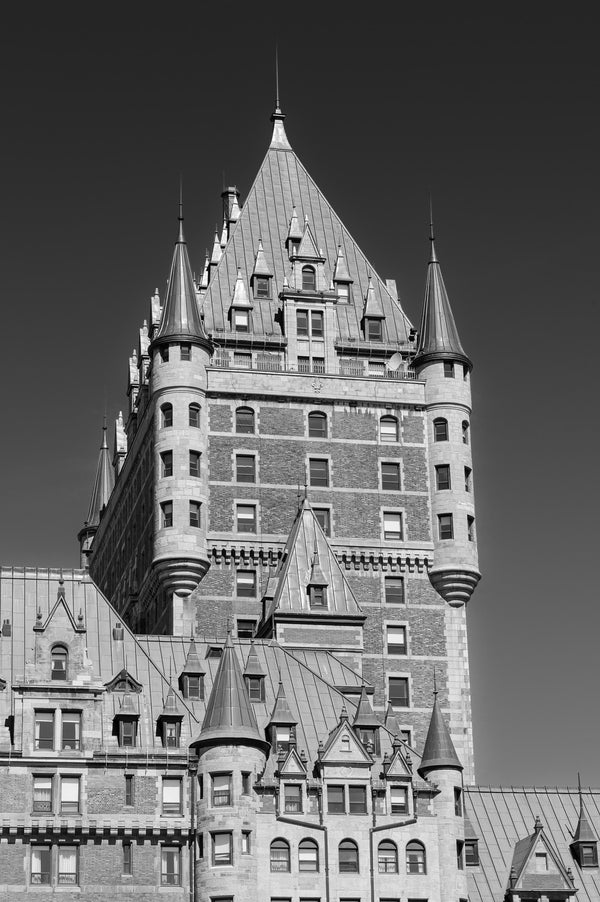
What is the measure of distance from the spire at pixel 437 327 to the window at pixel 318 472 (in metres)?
9.58

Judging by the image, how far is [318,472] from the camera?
113125mm

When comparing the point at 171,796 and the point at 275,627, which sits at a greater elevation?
the point at 275,627

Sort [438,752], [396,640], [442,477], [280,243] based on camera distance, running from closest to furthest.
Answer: [438,752]
[396,640]
[442,477]
[280,243]

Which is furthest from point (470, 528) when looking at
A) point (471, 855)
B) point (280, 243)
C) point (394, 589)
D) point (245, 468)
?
point (280, 243)

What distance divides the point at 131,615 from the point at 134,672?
27373 millimetres

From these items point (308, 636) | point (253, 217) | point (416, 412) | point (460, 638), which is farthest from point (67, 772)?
point (253, 217)

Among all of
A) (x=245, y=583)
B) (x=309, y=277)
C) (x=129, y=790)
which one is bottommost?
(x=129, y=790)

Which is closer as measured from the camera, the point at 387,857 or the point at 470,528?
the point at 387,857

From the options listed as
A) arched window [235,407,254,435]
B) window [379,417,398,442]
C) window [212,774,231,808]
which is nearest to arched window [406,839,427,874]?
window [212,774,231,808]

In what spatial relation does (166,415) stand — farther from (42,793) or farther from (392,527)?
(42,793)

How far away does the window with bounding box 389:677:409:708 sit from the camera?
10706 cm

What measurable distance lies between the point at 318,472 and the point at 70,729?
32630 mm

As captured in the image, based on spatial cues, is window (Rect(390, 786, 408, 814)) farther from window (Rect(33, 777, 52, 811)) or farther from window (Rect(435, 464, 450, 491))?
window (Rect(435, 464, 450, 491))

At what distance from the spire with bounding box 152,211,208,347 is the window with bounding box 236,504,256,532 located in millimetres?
10605
